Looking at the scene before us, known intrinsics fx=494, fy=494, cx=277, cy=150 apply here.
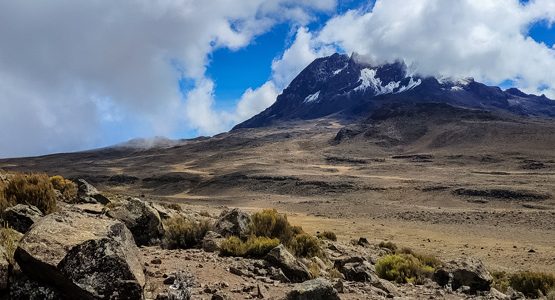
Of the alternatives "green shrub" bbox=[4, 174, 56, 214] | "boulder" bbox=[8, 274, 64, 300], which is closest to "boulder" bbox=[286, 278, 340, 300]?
"boulder" bbox=[8, 274, 64, 300]

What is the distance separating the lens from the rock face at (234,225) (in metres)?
12.2

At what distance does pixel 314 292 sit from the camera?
673cm

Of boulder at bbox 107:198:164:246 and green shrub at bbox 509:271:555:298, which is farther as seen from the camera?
green shrub at bbox 509:271:555:298

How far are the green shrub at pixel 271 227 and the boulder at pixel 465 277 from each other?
3.87m

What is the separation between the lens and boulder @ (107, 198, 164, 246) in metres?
10.8

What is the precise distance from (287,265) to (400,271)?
3994mm

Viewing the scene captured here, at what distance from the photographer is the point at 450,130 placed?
122125 millimetres

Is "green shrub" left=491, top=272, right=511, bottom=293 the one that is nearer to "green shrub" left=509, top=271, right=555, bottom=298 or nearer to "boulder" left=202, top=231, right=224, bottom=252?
"green shrub" left=509, top=271, right=555, bottom=298

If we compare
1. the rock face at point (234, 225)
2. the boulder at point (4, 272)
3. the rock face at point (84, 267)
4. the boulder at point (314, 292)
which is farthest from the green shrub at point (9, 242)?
the rock face at point (234, 225)

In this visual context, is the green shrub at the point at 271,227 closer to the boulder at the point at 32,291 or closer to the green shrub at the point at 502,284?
the green shrub at the point at 502,284

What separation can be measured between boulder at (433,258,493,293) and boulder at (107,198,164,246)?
6626 mm

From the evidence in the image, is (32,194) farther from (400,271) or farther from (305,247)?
(400,271)

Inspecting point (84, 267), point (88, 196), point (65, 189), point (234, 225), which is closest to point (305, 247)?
point (234, 225)

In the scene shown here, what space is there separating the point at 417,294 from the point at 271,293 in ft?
12.1
